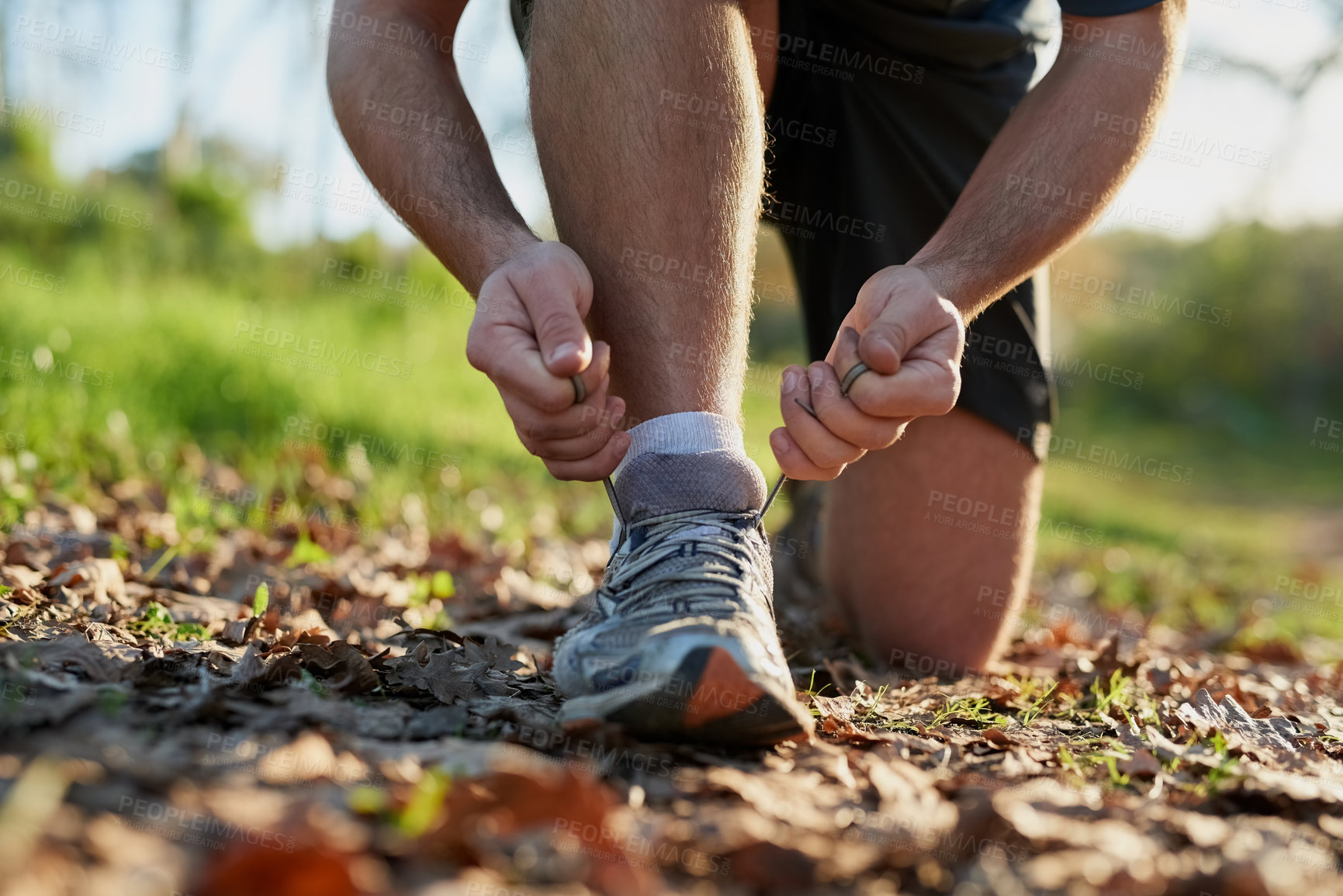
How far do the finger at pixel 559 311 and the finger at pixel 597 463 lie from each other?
0.16 m

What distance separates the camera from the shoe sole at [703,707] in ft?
4.09

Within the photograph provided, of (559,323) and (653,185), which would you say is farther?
(653,185)

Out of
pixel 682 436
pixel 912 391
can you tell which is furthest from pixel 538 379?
pixel 912 391

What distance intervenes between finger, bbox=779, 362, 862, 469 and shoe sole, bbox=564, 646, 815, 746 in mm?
416

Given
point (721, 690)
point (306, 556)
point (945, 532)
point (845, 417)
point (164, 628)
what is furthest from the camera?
point (945, 532)

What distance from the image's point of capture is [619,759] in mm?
1269

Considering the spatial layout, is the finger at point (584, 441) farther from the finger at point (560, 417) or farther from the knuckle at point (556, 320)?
the knuckle at point (556, 320)

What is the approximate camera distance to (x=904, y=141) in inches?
105

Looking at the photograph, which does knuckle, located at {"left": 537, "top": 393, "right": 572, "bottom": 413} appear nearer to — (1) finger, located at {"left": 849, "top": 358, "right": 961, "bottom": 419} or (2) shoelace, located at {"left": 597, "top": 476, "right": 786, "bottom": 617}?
(2) shoelace, located at {"left": 597, "top": 476, "right": 786, "bottom": 617}

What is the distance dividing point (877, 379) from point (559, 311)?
0.50 meters

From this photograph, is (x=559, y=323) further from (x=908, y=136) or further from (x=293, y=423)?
(x=293, y=423)

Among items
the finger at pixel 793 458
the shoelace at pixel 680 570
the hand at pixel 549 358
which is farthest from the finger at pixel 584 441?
the finger at pixel 793 458

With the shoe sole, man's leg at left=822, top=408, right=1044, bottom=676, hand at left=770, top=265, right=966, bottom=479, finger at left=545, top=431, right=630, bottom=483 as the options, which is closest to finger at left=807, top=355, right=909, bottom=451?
hand at left=770, top=265, right=966, bottom=479

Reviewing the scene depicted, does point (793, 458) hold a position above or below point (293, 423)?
above
